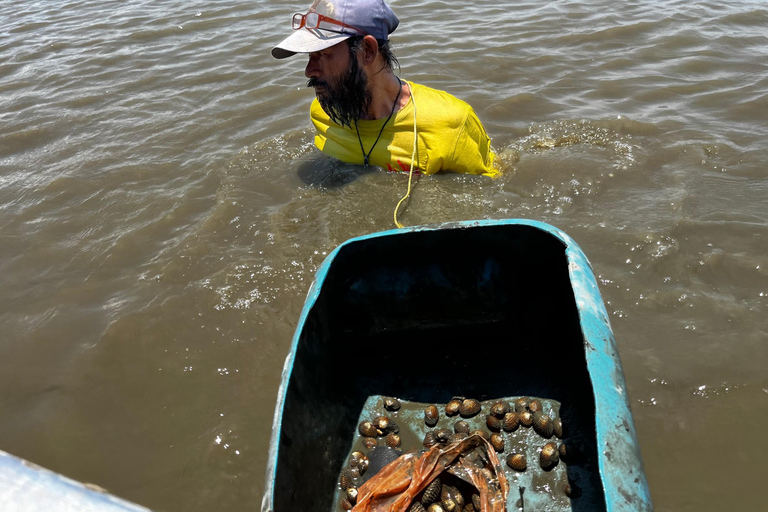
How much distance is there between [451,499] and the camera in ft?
8.31

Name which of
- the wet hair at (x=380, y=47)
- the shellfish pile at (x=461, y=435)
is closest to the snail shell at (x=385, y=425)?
the shellfish pile at (x=461, y=435)

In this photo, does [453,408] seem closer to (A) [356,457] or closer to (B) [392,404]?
(B) [392,404]

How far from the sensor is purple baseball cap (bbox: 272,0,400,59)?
12.5ft

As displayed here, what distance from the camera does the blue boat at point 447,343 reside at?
8.35 feet

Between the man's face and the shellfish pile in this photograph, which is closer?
the shellfish pile

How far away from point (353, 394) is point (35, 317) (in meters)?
2.44

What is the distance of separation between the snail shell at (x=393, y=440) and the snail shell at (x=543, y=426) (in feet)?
2.36

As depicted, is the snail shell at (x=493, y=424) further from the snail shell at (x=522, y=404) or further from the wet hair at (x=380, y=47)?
the wet hair at (x=380, y=47)

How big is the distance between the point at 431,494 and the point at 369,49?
3018 mm

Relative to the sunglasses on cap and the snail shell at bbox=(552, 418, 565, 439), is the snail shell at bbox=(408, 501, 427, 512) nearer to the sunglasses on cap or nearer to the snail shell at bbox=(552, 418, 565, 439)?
the snail shell at bbox=(552, 418, 565, 439)

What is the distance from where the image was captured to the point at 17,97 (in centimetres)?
724

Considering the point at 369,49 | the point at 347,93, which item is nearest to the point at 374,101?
the point at 347,93

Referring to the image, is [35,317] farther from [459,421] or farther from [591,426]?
[591,426]

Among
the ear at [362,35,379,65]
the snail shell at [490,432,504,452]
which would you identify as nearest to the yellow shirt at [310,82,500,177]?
the ear at [362,35,379,65]
